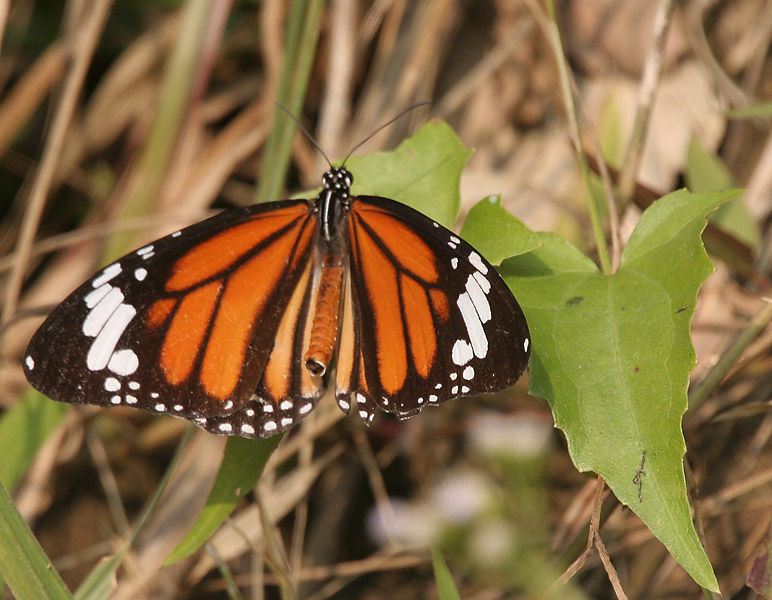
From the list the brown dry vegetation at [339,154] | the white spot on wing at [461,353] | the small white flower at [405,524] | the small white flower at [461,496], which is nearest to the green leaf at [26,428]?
the brown dry vegetation at [339,154]

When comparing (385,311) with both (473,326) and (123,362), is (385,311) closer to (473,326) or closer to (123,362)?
(473,326)

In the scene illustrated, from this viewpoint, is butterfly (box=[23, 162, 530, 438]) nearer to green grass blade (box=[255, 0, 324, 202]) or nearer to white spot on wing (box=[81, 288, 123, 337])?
white spot on wing (box=[81, 288, 123, 337])

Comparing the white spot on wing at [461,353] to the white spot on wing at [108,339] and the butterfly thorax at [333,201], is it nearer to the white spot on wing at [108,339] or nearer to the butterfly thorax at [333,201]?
the butterfly thorax at [333,201]

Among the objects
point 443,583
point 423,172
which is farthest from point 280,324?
point 443,583

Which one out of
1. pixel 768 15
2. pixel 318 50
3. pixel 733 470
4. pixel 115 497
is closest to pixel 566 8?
pixel 768 15

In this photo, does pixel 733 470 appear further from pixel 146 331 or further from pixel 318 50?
pixel 318 50

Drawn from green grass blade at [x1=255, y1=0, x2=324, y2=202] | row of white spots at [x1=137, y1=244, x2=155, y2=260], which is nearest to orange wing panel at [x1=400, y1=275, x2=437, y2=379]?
row of white spots at [x1=137, y1=244, x2=155, y2=260]
